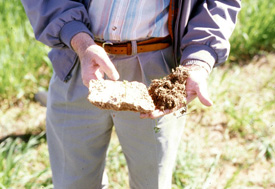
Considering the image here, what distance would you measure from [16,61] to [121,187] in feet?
4.34

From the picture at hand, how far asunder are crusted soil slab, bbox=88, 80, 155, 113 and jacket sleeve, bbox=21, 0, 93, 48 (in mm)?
228

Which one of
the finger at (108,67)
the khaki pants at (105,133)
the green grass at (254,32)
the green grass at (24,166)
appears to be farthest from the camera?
the green grass at (254,32)

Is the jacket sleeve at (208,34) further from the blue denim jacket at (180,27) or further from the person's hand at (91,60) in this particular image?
the person's hand at (91,60)

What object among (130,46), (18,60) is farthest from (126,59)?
(18,60)

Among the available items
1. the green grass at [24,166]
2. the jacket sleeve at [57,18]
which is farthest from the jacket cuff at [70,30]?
the green grass at [24,166]

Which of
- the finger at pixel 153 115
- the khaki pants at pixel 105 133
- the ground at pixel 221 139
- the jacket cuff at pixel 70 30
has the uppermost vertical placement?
the jacket cuff at pixel 70 30

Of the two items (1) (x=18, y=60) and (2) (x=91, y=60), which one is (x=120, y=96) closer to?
(2) (x=91, y=60)

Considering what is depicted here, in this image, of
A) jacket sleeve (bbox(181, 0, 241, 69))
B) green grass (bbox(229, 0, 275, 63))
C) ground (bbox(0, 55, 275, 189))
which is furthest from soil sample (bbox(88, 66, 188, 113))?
green grass (bbox(229, 0, 275, 63))

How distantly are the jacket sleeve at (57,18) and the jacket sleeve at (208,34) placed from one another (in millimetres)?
414

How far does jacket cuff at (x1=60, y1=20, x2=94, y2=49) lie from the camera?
1.20 meters

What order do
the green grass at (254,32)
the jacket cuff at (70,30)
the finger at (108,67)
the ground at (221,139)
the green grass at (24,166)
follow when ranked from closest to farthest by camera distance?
the finger at (108,67) < the jacket cuff at (70,30) < the green grass at (24,166) < the ground at (221,139) < the green grass at (254,32)

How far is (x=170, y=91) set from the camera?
1185 millimetres

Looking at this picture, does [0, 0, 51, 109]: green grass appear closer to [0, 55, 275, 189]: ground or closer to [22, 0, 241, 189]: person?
[0, 55, 275, 189]: ground

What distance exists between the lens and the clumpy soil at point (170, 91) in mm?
1161
